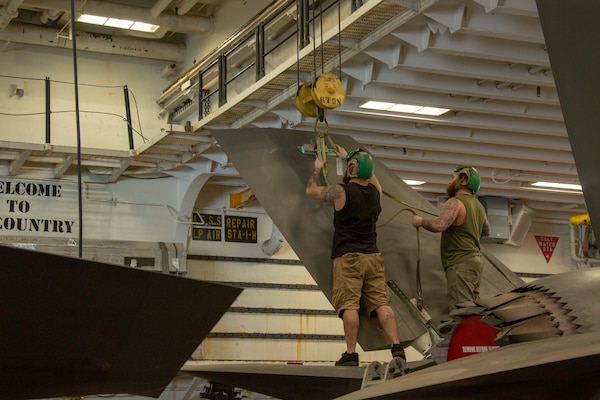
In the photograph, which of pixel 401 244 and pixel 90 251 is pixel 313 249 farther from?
pixel 90 251

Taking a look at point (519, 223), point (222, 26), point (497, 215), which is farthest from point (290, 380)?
point (519, 223)

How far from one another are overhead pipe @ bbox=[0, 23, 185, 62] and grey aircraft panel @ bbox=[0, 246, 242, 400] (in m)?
12.8

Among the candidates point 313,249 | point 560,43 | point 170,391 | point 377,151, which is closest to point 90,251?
point 170,391

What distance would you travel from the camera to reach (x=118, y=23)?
1436cm

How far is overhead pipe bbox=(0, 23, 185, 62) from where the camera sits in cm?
1437

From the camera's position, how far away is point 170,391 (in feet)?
49.1

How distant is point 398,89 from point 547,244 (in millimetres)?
9798

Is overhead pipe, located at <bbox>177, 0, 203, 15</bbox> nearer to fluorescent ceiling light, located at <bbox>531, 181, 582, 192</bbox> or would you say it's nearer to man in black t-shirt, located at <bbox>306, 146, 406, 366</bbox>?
fluorescent ceiling light, located at <bbox>531, 181, 582, 192</bbox>

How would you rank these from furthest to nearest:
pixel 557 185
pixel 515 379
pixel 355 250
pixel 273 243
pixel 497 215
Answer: pixel 497 215 < pixel 273 243 < pixel 557 185 < pixel 355 250 < pixel 515 379

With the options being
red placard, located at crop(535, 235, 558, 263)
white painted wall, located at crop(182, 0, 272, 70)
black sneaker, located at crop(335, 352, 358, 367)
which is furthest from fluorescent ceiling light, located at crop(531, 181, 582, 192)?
black sneaker, located at crop(335, 352, 358, 367)

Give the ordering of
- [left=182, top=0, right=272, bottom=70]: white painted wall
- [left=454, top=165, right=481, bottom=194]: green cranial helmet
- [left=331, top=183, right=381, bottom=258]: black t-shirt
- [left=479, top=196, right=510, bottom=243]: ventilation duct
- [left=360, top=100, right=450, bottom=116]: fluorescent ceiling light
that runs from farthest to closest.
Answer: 1. [left=479, top=196, right=510, bottom=243]: ventilation duct
2. [left=182, top=0, right=272, bottom=70]: white painted wall
3. [left=360, top=100, right=450, bottom=116]: fluorescent ceiling light
4. [left=454, top=165, right=481, bottom=194]: green cranial helmet
5. [left=331, top=183, right=381, bottom=258]: black t-shirt

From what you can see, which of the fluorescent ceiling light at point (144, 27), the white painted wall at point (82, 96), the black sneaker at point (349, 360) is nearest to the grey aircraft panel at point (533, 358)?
the black sneaker at point (349, 360)

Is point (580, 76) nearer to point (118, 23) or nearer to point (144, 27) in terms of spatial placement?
point (118, 23)

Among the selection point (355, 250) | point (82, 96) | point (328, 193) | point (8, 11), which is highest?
point (8, 11)
